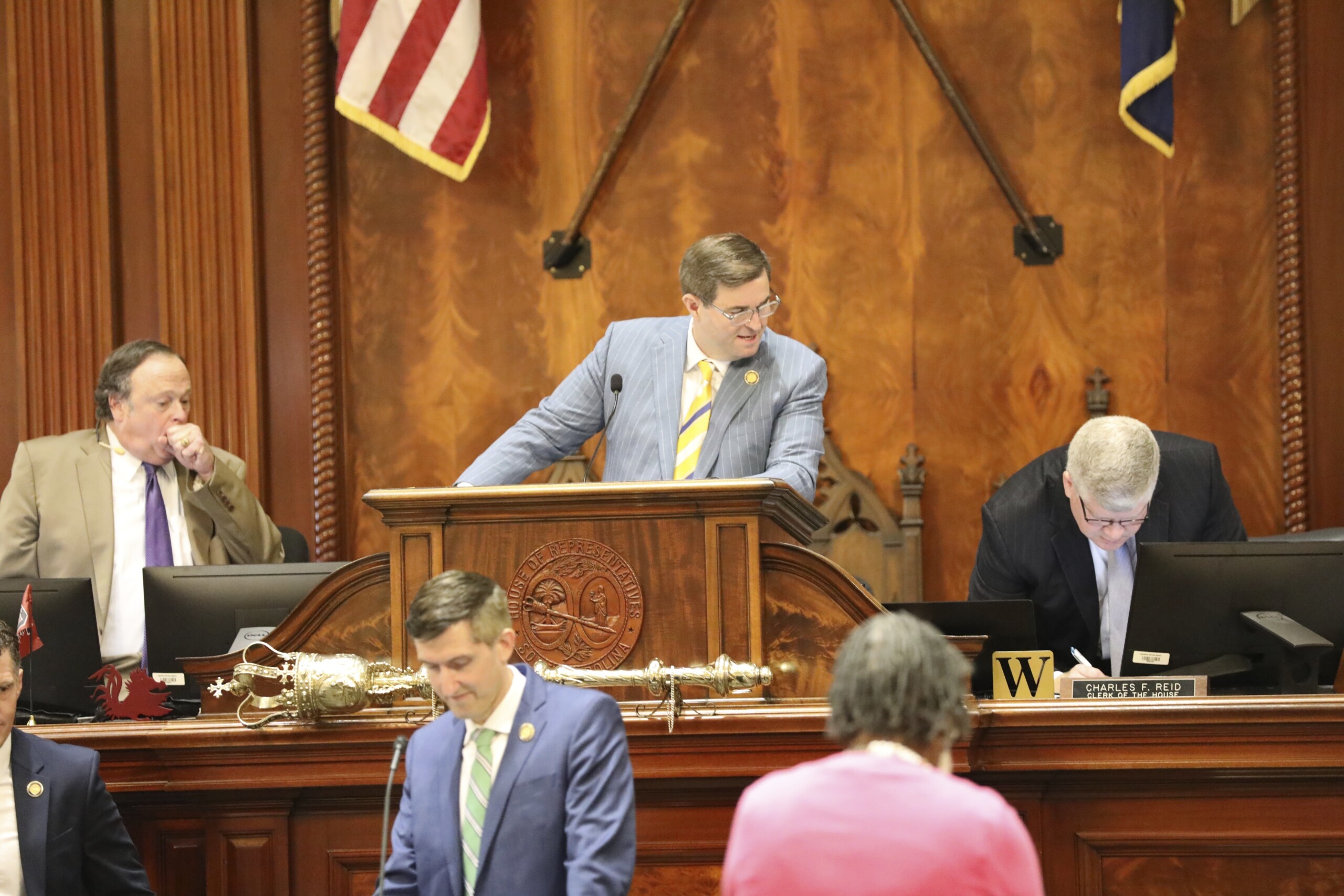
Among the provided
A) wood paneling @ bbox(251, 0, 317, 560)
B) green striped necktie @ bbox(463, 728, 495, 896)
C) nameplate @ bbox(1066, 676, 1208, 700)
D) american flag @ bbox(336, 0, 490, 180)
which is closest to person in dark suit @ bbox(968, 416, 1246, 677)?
nameplate @ bbox(1066, 676, 1208, 700)

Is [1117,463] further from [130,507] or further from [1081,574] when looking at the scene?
[130,507]

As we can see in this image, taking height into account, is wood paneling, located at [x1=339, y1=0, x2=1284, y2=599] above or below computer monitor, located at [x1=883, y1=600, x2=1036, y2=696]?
above

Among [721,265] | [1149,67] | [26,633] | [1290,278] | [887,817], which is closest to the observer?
[887,817]

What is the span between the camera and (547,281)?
603 cm

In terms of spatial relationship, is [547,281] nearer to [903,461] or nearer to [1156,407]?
[903,461]

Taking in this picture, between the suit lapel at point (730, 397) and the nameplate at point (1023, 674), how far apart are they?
0.88 m

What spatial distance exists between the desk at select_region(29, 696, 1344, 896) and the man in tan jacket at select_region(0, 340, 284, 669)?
128cm

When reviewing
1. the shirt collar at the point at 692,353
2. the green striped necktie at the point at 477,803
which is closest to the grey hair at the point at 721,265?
the shirt collar at the point at 692,353

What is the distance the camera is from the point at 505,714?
2779 millimetres

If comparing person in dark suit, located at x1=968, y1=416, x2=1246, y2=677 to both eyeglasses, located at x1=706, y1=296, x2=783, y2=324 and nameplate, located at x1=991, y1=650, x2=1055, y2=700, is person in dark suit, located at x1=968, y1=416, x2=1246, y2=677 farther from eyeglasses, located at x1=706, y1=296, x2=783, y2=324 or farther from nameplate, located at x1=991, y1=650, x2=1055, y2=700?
eyeglasses, located at x1=706, y1=296, x2=783, y2=324

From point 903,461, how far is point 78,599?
3.17 metres

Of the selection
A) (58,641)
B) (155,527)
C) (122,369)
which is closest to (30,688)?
(58,641)

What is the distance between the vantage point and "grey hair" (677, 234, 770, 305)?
386 centimetres

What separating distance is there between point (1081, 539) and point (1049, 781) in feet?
3.09
